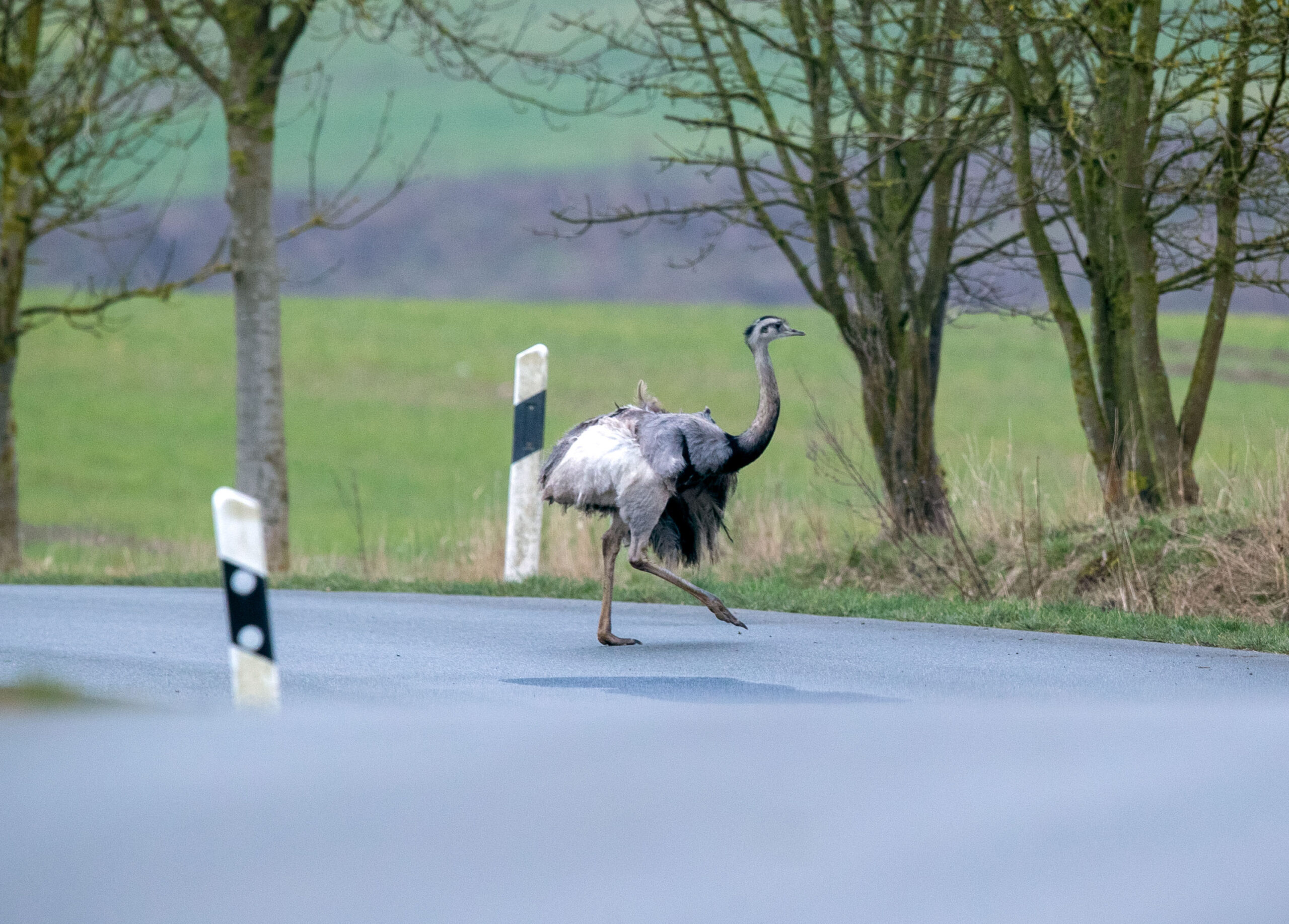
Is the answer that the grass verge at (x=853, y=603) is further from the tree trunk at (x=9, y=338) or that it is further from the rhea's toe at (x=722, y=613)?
the tree trunk at (x=9, y=338)

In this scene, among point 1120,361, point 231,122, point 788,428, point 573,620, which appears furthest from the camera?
point 788,428

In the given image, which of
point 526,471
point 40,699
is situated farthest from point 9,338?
point 40,699

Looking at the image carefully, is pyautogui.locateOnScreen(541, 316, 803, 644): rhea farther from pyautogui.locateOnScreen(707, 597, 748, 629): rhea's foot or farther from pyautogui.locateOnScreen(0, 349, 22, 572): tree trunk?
pyautogui.locateOnScreen(0, 349, 22, 572): tree trunk

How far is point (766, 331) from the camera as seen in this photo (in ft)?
30.6

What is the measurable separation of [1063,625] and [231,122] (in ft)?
36.5

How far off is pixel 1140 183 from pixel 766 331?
503cm

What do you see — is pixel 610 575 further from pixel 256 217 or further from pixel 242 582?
pixel 256 217

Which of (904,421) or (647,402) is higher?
(904,421)

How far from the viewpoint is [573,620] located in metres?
10.3

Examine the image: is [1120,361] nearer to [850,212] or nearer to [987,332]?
[850,212]

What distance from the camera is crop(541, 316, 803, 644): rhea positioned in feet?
28.4

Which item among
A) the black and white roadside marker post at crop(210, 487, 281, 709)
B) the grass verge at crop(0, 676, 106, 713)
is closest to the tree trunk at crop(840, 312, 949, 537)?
the grass verge at crop(0, 676, 106, 713)

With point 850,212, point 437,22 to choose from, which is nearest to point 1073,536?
point 850,212

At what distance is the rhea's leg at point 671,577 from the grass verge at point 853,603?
1.73m
